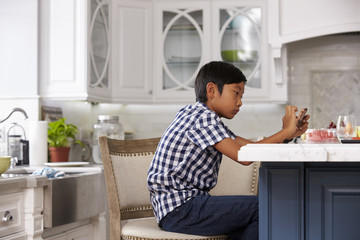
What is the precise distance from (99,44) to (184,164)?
6.55 ft

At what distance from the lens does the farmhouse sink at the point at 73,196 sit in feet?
8.59

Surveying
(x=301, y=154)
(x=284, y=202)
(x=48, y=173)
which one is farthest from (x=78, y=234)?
(x=301, y=154)

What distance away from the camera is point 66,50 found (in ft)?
11.8

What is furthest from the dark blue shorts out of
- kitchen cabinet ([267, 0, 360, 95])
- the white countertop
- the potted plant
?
kitchen cabinet ([267, 0, 360, 95])

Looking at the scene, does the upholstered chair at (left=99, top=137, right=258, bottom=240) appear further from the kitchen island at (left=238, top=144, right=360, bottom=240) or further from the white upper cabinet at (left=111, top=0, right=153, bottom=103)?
the white upper cabinet at (left=111, top=0, right=153, bottom=103)

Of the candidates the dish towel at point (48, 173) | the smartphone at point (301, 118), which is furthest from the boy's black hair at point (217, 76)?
the dish towel at point (48, 173)

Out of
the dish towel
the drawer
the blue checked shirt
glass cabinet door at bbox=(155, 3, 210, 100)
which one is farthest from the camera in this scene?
glass cabinet door at bbox=(155, 3, 210, 100)

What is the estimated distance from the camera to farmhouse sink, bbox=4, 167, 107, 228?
2.62 metres

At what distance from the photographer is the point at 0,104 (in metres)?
3.55

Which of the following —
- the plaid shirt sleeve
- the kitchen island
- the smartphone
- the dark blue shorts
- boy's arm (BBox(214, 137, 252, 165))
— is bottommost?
the dark blue shorts

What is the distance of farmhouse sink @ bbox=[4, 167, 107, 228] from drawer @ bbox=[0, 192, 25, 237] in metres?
0.16

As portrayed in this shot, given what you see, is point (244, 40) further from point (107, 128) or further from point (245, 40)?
point (107, 128)

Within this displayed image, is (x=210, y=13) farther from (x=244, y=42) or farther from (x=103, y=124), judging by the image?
(x=103, y=124)

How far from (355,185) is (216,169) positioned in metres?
0.66
